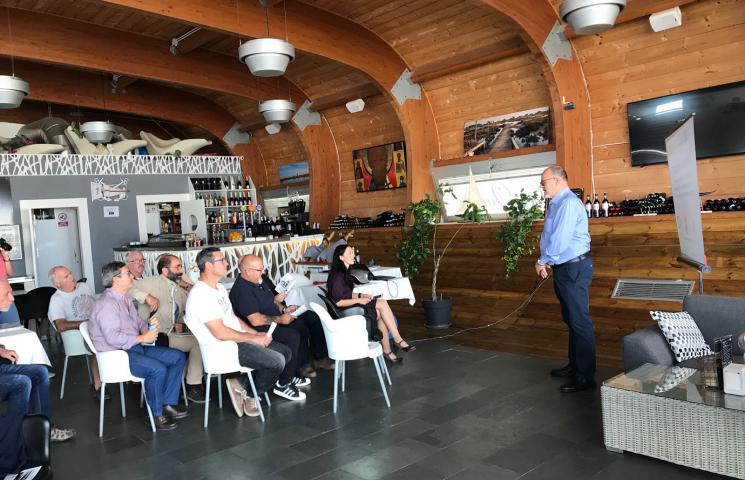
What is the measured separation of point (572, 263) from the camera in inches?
185

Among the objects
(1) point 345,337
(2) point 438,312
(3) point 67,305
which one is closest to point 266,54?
(3) point 67,305

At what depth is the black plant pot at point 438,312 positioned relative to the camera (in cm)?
782

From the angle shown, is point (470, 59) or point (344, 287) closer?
point (344, 287)

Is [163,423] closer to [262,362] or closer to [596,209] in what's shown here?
[262,362]

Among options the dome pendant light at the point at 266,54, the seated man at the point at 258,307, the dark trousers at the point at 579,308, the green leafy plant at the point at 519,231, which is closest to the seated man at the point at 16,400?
the seated man at the point at 258,307

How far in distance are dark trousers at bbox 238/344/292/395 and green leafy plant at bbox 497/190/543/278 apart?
3.91 meters

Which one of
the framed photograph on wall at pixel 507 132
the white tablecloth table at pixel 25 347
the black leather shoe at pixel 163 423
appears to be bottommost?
the black leather shoe at pixel 163 423

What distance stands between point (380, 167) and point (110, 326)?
7483 millimetres

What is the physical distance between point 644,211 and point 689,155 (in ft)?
10.3

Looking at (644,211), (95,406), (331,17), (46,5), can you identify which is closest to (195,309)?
(95,406)

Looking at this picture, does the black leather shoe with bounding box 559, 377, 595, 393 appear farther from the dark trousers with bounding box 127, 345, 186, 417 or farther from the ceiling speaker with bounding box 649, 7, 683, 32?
the ceiling speaker with bounding box 649, 7, 683, 32

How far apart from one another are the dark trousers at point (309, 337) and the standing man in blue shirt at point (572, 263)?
7.22ft

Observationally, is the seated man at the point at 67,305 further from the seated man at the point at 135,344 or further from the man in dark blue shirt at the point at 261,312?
the man in dark blue shirt at the point at 261,312

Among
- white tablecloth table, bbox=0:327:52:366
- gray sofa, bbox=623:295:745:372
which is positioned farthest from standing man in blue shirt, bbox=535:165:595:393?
white tablecloth table, bbox=0:327:52:366
